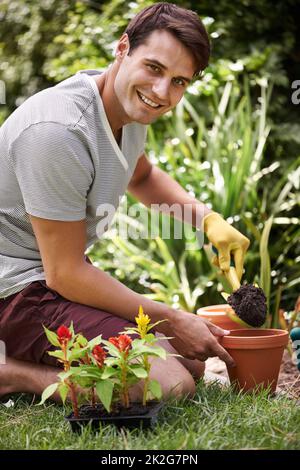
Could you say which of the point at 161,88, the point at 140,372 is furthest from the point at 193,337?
the point at 161,88

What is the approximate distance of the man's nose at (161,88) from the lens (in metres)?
2.08

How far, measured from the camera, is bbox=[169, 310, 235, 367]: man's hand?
2.06 metres

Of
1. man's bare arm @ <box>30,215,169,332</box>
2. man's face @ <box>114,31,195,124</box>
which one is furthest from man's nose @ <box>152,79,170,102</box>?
man's bare arm @ <box>30,215,169,332</box>

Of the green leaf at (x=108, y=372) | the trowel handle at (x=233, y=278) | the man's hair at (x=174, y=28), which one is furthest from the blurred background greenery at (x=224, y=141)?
the green leaf at (x=108, y=372)

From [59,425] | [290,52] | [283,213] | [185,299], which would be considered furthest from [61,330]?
[290,52]

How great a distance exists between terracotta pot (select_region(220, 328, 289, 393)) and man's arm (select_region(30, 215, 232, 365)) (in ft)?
0.41

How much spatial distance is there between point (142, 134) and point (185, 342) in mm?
787

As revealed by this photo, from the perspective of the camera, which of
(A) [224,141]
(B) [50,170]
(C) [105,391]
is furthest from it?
(A) [224,141]

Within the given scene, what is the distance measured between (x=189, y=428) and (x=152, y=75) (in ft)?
3.30

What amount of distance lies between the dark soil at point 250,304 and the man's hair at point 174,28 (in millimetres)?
722

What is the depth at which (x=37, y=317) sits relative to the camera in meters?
2.19

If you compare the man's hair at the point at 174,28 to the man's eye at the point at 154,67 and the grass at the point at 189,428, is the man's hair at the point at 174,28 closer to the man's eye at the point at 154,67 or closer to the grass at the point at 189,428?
the man's eye at the point at 154,67

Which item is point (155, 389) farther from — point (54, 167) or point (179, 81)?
point (179, 81)

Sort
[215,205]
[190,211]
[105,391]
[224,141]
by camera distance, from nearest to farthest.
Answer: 1. [105,391]
2. [190,211]
3. [215,205]
4. [224,141]
